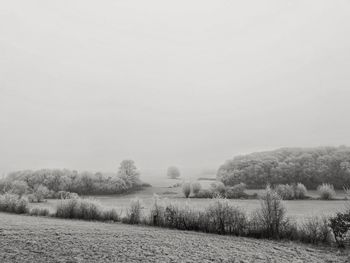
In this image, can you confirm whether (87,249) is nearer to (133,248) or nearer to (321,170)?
(133,248)

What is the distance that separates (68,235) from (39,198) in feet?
158

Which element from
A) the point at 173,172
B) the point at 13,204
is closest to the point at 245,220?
the point at 13,204

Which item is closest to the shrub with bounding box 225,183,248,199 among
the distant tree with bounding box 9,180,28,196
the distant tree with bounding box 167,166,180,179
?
the distant tree with bounding box 167,166,180,179

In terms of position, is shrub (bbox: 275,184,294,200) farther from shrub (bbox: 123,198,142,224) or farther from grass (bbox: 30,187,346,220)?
shrub (bbox: 123,198,142,224)

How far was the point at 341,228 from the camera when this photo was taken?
25609 millimetres

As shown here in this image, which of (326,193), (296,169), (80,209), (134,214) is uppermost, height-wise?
(296,169)

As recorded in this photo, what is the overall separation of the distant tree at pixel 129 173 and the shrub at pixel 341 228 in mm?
70013

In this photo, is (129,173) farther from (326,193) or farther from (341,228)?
(341,228)

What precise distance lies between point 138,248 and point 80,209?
889 inches

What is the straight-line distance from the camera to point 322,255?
22.6m

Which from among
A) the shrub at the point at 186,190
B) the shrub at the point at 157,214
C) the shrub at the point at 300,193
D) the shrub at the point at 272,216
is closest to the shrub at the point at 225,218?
the shrub at the point at 272,216

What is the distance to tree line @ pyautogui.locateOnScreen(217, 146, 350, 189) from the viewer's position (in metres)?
74.1

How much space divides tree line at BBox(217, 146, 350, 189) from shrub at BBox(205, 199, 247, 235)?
50328mm

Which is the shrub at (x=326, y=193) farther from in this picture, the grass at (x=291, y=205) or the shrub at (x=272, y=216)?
the shrub at (x=272, y=216)
